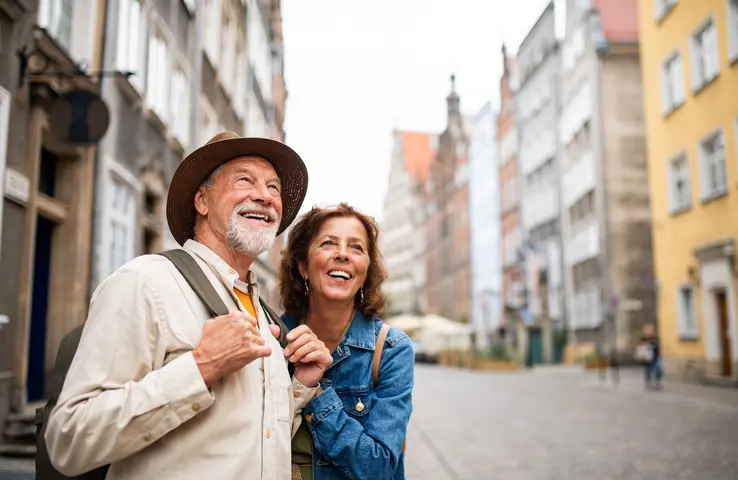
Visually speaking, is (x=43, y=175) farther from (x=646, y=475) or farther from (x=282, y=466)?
(x=282, y=466)

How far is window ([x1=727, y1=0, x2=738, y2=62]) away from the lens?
19.3m

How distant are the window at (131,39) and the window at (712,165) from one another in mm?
14717

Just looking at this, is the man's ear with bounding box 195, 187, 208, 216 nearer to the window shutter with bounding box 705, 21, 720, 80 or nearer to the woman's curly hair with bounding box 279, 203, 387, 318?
the woman's curly hair with bounding box 279, 203, 387, 318

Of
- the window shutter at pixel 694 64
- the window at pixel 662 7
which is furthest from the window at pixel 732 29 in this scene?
the window at pixel 662 7

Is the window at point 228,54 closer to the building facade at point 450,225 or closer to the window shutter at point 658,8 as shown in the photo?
the window shutter at point 658,8

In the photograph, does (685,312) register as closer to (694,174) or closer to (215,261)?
(694,174)

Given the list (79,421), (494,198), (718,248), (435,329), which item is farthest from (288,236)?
(494,198)

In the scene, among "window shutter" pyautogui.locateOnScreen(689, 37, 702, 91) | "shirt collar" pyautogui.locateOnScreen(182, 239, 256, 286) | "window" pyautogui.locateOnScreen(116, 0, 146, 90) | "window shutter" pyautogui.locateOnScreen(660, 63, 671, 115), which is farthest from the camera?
"window shutter" pyautogui.locateOnScreen(660, 63, 671, 115)

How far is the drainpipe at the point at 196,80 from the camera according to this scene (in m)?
17.3

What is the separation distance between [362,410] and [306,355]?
1.48 ft

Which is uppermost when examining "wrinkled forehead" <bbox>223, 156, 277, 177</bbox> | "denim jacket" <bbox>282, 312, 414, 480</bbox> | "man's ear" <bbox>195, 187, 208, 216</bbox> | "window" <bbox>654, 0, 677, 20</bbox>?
"window" <bbox>654, 0, 677, 20</bbox>

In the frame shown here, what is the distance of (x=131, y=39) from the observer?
12586 millimetres

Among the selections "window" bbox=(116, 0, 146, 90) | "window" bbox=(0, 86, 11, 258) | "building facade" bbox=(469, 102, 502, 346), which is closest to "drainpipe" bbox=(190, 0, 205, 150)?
"window" bbox=(116, 0, 146, 90)

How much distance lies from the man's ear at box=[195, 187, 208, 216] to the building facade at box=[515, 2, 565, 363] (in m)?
40.8
